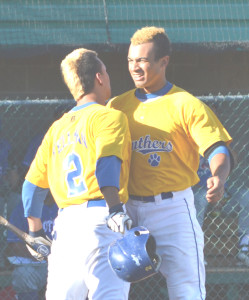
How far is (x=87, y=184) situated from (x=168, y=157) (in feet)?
1.77

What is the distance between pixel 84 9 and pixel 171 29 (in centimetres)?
95

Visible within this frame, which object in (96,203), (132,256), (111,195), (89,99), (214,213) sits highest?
(89,99)

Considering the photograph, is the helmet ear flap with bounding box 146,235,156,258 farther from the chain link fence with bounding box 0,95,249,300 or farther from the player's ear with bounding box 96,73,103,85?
the chain link fence with bounding box 0,95,249,300

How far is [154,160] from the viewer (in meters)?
3.97

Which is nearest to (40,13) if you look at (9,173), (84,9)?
(84,9)

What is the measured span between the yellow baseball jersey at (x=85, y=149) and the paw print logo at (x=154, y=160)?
15 cm

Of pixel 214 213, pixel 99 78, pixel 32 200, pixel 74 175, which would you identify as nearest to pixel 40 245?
pixel 32 200

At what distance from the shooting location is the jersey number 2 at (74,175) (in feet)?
12.2

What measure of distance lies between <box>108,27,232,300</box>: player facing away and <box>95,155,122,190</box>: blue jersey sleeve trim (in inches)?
17.7

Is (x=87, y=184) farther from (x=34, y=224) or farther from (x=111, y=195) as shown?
(x=34, y=224)

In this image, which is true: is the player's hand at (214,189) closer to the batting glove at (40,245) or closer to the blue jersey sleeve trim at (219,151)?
the blue jersey sleeve trim at (219,151)

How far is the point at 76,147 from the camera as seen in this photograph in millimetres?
3732

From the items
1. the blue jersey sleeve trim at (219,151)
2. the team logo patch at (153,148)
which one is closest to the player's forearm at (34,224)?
the team logo patch at (153,148)

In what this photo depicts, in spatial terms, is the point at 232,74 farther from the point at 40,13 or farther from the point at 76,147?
the point at 76,147
